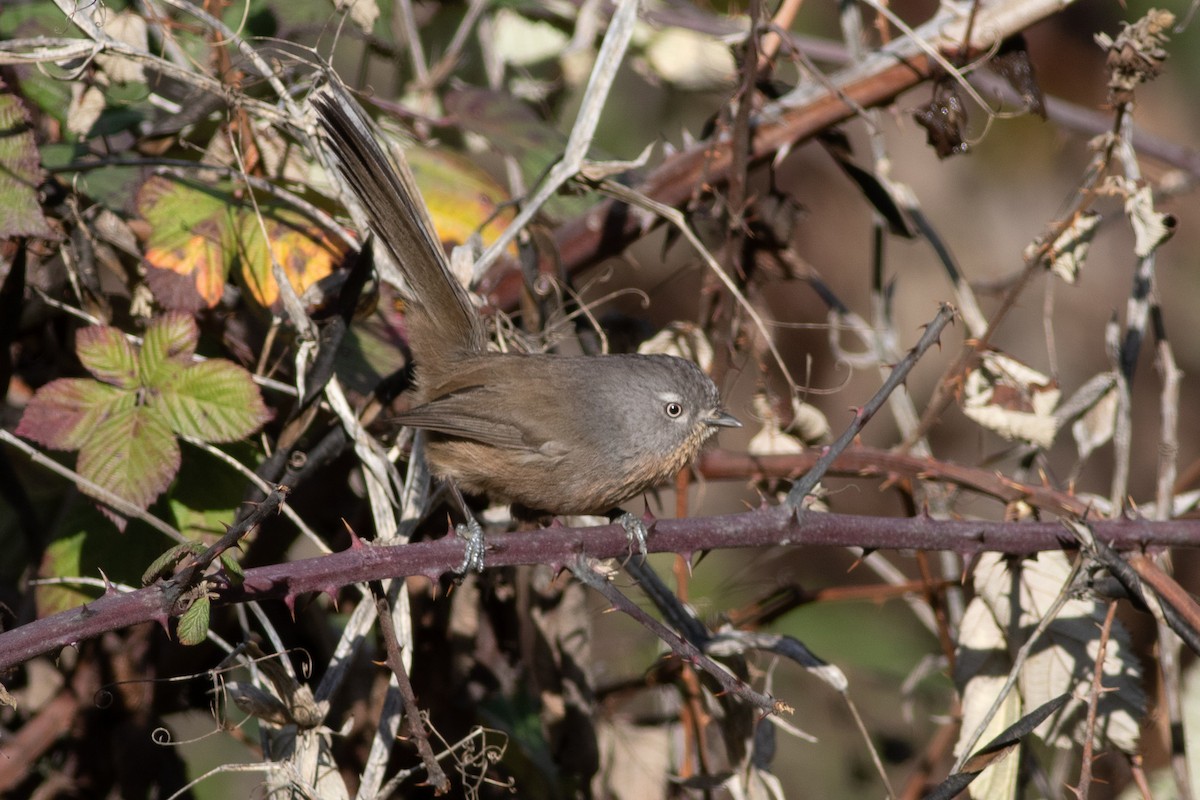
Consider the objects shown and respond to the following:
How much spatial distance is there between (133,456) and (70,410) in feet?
0.72

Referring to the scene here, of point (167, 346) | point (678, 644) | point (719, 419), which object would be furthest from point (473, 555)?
point (719, 419)

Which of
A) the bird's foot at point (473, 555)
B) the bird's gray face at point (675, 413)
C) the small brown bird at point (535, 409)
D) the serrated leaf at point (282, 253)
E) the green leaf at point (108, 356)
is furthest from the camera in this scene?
the bird's gray face at point (675, 413)

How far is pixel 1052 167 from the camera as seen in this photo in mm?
7012

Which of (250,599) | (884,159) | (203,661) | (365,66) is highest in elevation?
(884,159)

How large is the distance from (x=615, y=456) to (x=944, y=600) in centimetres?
118

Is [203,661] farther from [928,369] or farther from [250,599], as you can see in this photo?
[928,369]

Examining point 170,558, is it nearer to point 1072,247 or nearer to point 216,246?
point 216,246

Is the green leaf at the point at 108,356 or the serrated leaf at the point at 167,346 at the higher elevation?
the serrated leaf at the point at 167,346

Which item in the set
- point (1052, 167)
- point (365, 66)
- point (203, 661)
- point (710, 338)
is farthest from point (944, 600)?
point (1052, 167)

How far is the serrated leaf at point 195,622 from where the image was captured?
6.24 feet

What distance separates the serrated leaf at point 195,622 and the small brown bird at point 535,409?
1234mm

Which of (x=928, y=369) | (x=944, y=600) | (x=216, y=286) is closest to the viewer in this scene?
(x=216, y=286)

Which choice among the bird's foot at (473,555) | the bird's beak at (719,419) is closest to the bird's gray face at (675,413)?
the bird's beak at (719,419)

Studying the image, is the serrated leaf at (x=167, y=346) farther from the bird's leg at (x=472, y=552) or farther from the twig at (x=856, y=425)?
the twig at (x=856, y=425)
